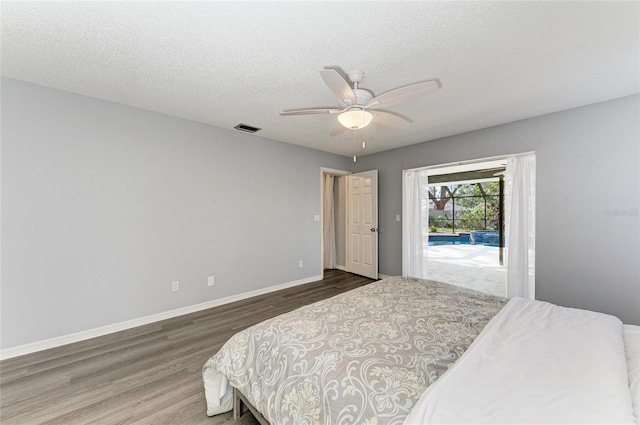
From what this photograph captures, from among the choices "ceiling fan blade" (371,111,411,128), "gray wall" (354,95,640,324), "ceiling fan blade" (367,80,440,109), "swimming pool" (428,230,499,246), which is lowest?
"swimming pool" (428,230,499,246)

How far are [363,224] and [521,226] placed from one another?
8.08 ft

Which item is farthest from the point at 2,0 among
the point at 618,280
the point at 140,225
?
the point at 618,280

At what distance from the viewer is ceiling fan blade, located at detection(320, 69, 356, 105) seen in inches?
60.4

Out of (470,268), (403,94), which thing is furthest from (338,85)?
(470,268)

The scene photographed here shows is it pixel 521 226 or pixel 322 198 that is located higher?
→ pixel 322 198

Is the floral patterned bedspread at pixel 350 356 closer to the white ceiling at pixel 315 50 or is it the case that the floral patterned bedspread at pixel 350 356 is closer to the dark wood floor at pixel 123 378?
the dark wood floor at pixel 123 378

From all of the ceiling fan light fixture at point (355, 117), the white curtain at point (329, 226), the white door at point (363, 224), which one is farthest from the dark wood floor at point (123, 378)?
the white curtain at point (329, 226)

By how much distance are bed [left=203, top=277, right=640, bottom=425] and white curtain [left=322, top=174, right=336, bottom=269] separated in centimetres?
385

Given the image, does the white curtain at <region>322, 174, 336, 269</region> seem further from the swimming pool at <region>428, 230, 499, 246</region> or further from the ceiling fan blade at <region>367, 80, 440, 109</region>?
the swimming pool at <region>428, 230, 499, 246</region>

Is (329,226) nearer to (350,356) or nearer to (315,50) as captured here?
(315,50)

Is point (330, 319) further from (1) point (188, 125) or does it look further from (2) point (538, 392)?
(1) point (188, 125)

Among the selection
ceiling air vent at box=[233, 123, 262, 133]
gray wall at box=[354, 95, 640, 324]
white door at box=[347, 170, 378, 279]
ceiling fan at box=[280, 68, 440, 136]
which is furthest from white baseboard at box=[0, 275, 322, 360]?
gray wall at box=[354, 95, 640, 324]

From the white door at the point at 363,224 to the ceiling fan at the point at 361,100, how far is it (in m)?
2.57

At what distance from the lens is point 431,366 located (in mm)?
1118
